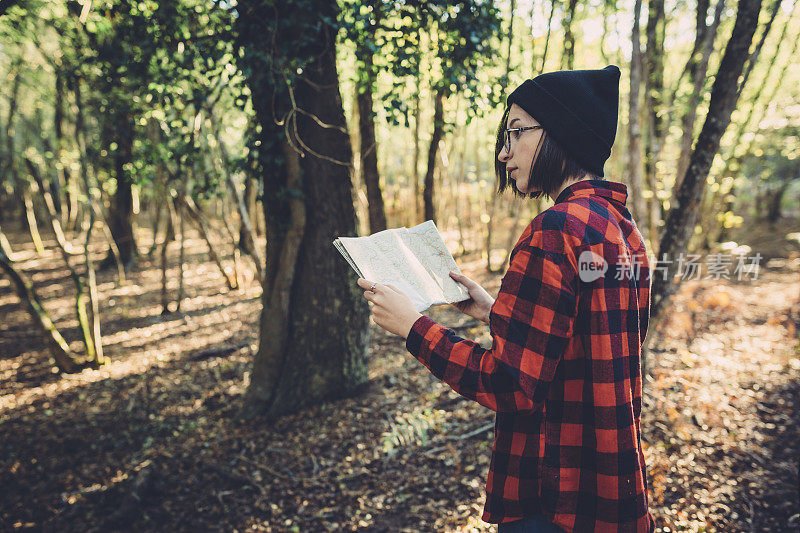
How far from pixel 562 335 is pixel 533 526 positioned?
66 cm

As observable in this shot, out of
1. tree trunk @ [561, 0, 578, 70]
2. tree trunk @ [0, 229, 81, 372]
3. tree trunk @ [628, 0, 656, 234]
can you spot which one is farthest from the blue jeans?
tree trunk @ [561, 0, 578, 70]

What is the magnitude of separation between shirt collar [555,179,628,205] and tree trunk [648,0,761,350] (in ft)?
7.87

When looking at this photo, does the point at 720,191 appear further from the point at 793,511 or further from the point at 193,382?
the point at 193,382

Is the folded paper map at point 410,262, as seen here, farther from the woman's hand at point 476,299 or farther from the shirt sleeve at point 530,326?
the shirt sleeve at point 530,326

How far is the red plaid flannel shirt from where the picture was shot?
99 centimetres

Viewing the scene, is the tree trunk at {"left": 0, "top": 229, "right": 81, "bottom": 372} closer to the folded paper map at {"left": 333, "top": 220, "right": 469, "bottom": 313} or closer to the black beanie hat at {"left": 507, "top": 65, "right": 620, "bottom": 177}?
the folded paper map at {"left": 333, "top": 220, "right": 469, "bottom": 313}

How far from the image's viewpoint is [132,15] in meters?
3.29

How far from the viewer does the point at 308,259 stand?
12.5 ft

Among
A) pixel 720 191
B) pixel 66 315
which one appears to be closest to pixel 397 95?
pixel 720 191

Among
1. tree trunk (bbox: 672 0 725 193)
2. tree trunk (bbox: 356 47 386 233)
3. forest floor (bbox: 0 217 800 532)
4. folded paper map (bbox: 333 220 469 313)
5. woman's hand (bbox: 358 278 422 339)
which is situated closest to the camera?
woman's hand (bbox: 358 278 422 339)

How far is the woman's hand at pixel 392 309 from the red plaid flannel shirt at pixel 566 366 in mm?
42

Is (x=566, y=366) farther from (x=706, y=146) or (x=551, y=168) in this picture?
(x=706, y=146)

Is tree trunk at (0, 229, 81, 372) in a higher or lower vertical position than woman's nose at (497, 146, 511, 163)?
lower

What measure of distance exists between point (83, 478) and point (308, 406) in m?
2.00
